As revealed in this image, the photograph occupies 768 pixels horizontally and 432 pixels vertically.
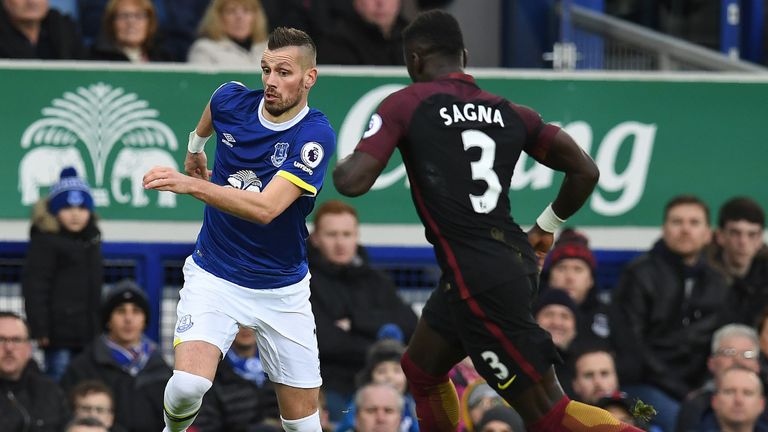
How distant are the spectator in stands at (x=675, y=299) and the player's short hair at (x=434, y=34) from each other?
448 centimetres

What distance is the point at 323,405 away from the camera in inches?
433

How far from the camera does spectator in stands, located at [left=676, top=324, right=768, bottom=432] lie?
10.9m

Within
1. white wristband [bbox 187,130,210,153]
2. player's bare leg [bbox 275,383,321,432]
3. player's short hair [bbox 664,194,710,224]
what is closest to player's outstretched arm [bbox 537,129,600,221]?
player's bare leg [bbox 275,383,321,432]

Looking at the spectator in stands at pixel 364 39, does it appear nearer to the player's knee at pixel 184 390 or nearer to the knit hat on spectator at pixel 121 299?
the knit hat on spectator at pixel 121 299

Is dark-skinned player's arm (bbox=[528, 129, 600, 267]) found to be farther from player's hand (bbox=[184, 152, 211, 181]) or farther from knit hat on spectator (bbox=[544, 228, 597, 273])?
knit hat on spectator (bbox=[544, 228, 597, 273])

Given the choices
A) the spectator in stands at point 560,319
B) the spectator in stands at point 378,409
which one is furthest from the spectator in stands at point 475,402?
the spectator in stands at point 560,319

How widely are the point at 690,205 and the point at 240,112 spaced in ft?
15.2

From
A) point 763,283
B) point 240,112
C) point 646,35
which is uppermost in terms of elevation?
point 646,35

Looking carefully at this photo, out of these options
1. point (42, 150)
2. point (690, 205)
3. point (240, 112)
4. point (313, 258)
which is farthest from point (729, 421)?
point (42, 150)

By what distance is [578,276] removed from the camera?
11852mm

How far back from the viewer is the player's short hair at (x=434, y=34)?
7.70 meters

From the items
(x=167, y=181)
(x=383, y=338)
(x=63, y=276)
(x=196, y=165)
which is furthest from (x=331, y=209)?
(x=167, y=181)

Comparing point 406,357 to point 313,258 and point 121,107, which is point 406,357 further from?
point 121,107

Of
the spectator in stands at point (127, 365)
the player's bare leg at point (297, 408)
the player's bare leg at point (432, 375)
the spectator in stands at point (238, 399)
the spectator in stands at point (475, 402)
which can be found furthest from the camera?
the spectator in stands at point (127, 365)
